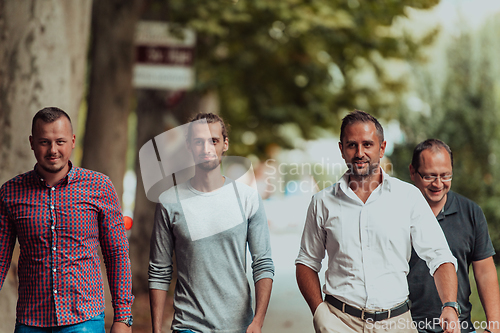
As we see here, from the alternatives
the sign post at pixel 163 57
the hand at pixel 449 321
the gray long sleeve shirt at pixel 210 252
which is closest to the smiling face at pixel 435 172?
the hand at pixel 449 321

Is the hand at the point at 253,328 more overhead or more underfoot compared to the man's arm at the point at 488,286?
more underfoot

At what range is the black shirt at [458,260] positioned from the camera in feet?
13.3

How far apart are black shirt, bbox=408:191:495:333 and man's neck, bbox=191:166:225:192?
131 cm

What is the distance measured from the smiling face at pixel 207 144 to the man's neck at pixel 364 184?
82 centimetres

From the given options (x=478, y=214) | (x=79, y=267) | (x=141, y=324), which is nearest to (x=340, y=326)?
(x=478, y=214)

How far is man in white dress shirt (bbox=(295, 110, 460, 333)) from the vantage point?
363 cm

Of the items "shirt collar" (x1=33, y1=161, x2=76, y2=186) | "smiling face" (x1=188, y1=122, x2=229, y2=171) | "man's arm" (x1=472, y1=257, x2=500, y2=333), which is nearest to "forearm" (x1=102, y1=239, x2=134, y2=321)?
"shirt collar" (x1=33, y1=161, x2=76, y2=186)

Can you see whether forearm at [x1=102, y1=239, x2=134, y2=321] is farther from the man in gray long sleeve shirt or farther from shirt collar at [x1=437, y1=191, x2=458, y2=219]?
shirt collar at [x1=437, y1=191, x2=458, y2=219]

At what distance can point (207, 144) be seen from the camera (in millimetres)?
3930

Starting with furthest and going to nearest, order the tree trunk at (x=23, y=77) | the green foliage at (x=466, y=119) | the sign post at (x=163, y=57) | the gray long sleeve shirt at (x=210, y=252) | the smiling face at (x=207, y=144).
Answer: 1. the green foliage at (x=466, y=119)
2. the sign post at (x=163, y=57)
3. the tree trunk at (x=23, y=77)
4. the smiling face at (x=207, y=144)
5. the gray long sleeve shirt at (x=210, y=252)


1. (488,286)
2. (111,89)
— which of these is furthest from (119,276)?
(111,89)

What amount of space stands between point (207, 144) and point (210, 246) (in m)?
0.61

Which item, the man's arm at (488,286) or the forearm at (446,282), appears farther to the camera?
the man's arm at (488,286)

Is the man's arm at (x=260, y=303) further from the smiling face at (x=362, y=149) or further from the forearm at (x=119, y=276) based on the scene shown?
the smiling face at (x=362, y=149)
